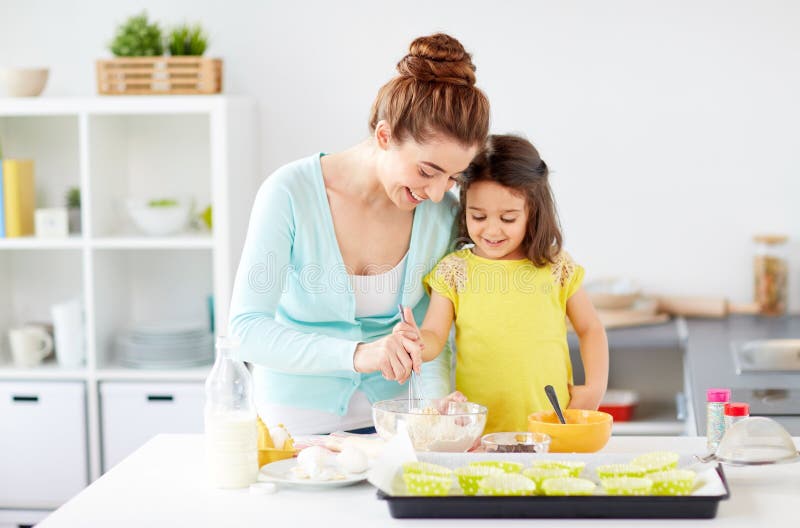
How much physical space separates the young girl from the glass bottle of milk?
0.58 metres

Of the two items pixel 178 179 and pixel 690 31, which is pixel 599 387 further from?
pixel 178 179

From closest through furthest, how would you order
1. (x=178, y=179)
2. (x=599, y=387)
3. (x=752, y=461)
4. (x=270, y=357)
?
(x=752, y=461), (x=270, y=357), (x=599, y=387), (x=178, y=179)

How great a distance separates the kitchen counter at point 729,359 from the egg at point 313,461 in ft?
3.09

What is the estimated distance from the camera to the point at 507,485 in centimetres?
150

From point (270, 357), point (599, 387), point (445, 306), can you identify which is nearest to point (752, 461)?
point (599, 387)

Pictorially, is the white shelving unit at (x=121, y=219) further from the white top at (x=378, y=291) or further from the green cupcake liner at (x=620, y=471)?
the green cupcake liner at (x=620, y=471)

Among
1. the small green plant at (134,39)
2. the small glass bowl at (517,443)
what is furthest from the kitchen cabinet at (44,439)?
the small glass bowl at (517,443)

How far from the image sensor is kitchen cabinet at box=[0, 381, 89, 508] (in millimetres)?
3553

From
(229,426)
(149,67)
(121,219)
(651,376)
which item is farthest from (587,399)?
(121,219)

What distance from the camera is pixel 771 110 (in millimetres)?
3586

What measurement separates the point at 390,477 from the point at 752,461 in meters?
0.59

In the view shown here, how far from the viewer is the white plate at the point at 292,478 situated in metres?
1.63

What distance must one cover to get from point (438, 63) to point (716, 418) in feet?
2.68

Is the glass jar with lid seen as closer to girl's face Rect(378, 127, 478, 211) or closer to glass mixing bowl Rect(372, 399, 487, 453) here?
girl's face Rect(378, 127, 478, 211)
